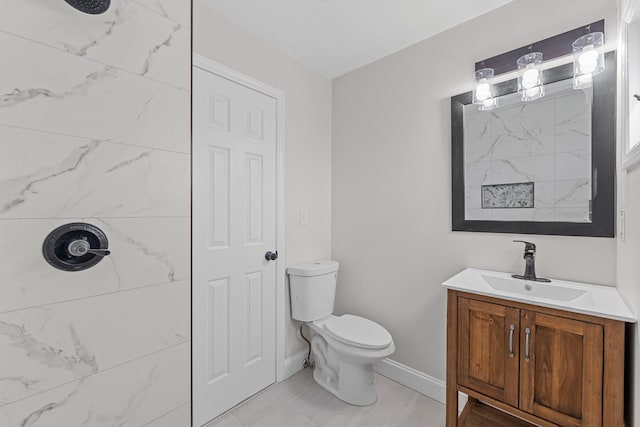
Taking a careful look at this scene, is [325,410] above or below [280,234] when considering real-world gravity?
below

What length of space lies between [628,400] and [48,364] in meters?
2.12

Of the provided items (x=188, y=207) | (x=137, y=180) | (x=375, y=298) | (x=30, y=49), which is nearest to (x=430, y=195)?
(x=375, y=298)

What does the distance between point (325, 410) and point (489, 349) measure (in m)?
1.06

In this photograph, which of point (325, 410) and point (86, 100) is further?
point (325, 410)

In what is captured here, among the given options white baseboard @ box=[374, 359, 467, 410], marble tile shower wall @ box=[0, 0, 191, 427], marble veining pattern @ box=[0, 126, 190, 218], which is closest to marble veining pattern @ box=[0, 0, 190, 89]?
marble tile shower wall @ box=[0, 0, 191, 427]

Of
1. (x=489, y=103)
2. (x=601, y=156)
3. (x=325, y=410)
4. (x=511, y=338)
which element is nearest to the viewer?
(x=511, y=338)

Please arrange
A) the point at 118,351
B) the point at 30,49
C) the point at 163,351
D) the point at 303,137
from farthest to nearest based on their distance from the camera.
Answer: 1. the point at 303,137
2. the point at 163,351
3. the point at 118,351
4. the point at 30,49

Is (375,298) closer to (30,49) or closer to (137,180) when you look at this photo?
(137,180)

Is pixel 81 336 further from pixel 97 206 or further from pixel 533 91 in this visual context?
pixel 533 91

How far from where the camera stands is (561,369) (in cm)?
117

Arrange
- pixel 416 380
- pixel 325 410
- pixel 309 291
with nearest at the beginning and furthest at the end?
1. pixel 325 410
2. pixel 416 380
3. pixel 309 291

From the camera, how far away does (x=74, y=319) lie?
38.4 inches

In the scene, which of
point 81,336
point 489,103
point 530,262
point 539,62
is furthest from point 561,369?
point 81,336

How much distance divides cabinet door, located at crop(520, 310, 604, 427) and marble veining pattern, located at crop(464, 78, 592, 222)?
614 mm
